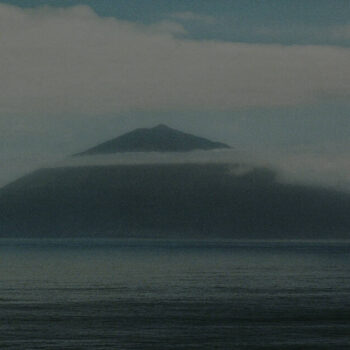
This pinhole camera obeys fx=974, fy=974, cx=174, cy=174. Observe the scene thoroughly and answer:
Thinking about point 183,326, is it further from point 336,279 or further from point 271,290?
point 336,279

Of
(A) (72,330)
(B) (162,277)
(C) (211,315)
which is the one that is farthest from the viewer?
(B) (162,277)

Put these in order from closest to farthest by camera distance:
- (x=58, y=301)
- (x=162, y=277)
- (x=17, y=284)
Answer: (x=58, y=301) → (x=17, y=284) → (x=162, y=277)

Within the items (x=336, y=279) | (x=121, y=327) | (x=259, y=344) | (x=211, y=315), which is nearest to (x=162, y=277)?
(x=336, y=279)

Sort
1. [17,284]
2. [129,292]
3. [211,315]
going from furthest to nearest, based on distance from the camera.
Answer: [17,284] → [129,292] → [211,315]

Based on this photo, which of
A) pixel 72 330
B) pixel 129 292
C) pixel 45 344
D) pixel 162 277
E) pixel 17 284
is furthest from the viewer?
pixel 162 277

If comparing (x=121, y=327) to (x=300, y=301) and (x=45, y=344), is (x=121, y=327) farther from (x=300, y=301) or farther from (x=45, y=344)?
(x=300, y=301)

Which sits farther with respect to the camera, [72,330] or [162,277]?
[162,277]

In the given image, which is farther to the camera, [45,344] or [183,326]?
[183,326]

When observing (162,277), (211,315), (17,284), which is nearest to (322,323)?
(211,315)
